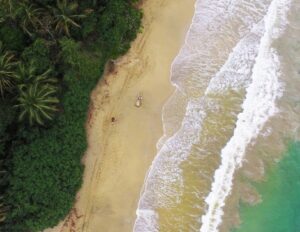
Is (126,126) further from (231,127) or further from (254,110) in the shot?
(254,110)

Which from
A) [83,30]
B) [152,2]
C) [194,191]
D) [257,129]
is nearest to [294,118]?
[257,129]

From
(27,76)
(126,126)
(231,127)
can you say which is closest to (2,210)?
(27,76)

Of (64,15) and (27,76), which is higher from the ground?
(64,15)

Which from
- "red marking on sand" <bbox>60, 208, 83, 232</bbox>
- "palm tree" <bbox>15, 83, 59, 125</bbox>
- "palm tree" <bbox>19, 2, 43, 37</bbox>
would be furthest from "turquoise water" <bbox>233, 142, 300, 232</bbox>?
"palm tree" <bbox>19, 2, 43, 37</bbox>

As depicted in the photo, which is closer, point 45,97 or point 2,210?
point 2,210

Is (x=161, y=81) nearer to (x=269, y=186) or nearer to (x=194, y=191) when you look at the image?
(x=194, y=191)

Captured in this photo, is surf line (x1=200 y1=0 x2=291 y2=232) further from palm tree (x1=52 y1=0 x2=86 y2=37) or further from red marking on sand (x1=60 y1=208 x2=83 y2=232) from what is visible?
palm tree (x1=52 y1=0 x2=86 y2=37)

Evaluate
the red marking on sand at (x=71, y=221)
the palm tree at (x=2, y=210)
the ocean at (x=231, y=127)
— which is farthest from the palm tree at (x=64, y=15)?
the red marking on sand at (x=71, y=221)
